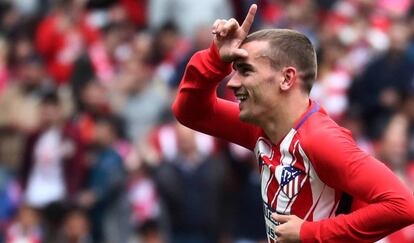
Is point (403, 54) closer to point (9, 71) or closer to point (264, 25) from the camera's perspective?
point (264, 25)

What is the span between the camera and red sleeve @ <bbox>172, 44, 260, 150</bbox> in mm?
5762

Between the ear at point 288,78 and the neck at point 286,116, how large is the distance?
71 mm

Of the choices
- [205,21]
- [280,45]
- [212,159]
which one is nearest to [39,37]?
[205,21]

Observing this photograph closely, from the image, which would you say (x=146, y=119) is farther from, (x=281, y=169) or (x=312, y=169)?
(x=312, y=169)

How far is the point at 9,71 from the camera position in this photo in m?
15.0

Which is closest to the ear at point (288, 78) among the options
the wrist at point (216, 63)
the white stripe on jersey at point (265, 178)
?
the wrist at point (216, 63)

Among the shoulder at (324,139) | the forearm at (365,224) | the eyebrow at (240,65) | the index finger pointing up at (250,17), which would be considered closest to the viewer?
the forearm at (365,224)

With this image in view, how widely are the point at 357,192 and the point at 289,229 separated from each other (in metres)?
0.35

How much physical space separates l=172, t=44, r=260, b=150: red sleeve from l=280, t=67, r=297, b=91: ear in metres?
0.29

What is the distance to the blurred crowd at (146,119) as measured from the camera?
1117 centimetres

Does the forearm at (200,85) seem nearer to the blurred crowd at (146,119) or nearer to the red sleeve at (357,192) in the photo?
the red sleeve at (357,192)

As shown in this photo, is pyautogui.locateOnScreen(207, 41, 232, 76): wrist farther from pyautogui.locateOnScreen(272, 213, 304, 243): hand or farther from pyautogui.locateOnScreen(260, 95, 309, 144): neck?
pyautogui.locateOnScreen(272, 213, 304, 243): hand

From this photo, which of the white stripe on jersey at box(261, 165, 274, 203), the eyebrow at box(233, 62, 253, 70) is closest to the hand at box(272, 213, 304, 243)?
the white stripe on jersey at box(261, 165, 274, 203)

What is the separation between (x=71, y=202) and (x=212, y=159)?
4.92 ft
